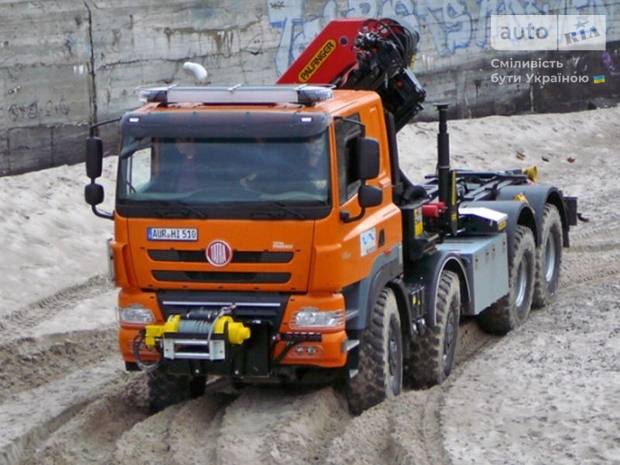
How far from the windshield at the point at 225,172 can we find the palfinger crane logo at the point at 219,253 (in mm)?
300

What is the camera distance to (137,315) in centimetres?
1112

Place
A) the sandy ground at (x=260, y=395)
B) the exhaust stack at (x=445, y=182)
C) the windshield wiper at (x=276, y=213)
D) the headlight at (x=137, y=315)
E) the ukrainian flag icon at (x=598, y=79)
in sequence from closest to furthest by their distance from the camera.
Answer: the sandy ground at (x=260, y=395) → the windshield wiper at (x=276, y=213) → the headlight at (x=137, y=315) → the exhaust stack at (x=445, y=182) → the ukrainian flag icon at (x=598, y=79)

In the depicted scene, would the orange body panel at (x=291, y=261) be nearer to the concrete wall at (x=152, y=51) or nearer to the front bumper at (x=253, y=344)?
the front bumper at (x=253, y=344)

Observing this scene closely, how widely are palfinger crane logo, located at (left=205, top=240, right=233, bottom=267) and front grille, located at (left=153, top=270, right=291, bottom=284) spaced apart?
96 millimetres

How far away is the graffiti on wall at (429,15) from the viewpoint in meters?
23.0

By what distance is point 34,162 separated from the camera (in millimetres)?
19094

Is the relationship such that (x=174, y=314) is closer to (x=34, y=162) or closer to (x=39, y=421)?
(x=39, y=421)

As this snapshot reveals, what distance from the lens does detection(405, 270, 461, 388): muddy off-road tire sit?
41.4 feet

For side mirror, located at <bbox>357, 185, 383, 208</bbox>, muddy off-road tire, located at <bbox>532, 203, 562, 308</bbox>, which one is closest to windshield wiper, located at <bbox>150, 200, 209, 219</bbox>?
side mirror, located at <bbox>357, 185, 383, 208</bbox>

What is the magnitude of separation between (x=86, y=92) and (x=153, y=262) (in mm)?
9263

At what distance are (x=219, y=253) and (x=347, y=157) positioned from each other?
1253 mm

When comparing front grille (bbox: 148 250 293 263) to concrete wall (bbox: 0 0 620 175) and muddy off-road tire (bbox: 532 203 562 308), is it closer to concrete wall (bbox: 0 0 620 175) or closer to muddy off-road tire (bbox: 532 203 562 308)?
muddy off-road tire (bbox: 532 203 562 308)

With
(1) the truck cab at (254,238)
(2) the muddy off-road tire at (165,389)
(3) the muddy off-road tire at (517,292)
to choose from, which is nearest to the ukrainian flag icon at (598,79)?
(3) the muddy off-road tire at (517,292)

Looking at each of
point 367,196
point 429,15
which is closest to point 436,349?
point 367,196
